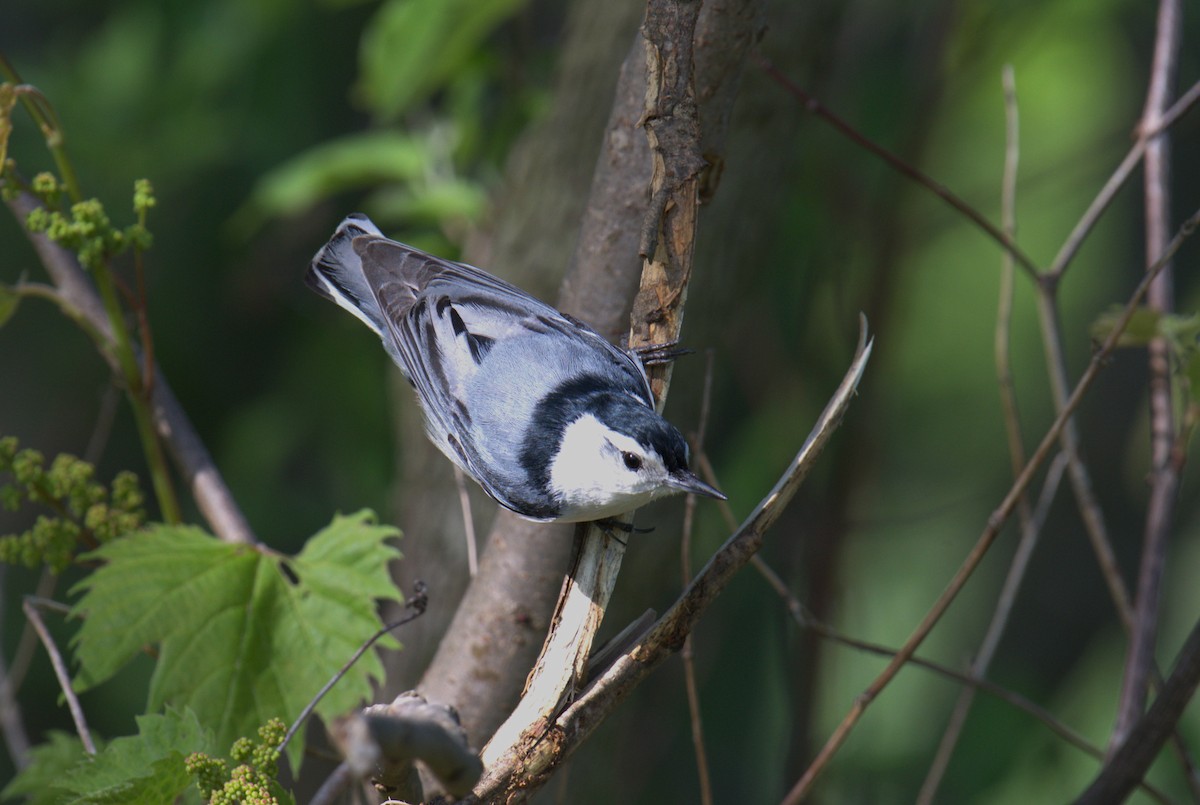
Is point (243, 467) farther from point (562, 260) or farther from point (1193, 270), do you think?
point (1193, 270)

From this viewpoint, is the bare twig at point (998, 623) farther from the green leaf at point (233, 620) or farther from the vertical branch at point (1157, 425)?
the green leaf at point (233, 620)

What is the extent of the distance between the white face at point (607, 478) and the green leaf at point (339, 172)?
1.46m

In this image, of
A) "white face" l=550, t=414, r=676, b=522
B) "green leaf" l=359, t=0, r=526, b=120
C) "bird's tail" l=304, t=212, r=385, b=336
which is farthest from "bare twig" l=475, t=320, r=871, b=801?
"green leaf" l=359, t=0, r=526, b=120

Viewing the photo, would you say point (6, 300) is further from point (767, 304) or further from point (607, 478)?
point (767, 304)

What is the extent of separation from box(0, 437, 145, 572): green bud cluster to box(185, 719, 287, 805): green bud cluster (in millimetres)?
589

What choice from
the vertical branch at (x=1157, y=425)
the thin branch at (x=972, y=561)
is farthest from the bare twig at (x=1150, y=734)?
the thin branch at (x=972, y=561)

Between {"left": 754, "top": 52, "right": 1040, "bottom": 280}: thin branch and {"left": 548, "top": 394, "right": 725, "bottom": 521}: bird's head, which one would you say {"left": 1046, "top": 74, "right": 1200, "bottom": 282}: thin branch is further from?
{"left": 548, "top": 394, "right": 725, "bottom": 521}: bird's head

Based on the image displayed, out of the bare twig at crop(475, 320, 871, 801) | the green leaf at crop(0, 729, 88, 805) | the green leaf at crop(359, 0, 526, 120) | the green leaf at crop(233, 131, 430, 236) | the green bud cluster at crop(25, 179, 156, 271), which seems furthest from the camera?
the green leaf at crop(233, 131, 430, 236)

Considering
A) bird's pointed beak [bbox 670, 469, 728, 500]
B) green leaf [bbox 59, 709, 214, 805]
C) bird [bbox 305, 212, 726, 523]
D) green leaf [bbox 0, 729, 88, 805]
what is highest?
bird [bbox 305, 212, 726, 523]

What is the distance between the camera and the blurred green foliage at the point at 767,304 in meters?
2.89

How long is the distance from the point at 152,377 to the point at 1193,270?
4405 millimetres

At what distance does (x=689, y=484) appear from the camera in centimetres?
167

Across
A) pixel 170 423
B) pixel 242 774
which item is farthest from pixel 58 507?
pixel 242 774

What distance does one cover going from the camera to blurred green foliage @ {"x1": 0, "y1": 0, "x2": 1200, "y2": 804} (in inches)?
114
